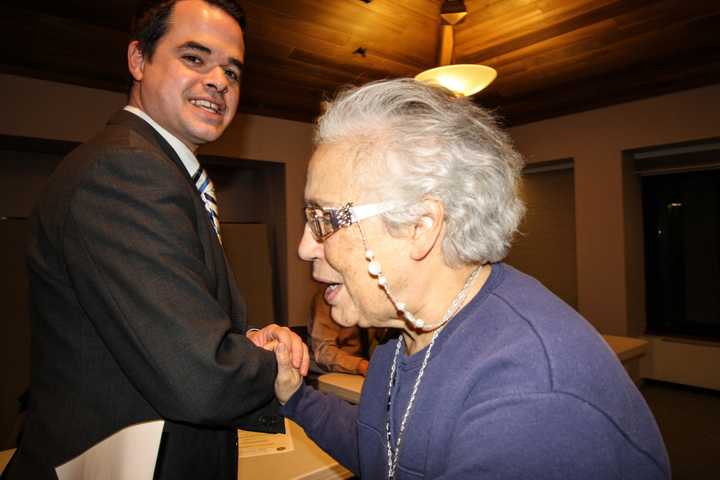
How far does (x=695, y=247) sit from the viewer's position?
527cm

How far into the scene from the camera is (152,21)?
4.64 ft

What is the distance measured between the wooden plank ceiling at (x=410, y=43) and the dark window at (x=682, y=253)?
1.39m

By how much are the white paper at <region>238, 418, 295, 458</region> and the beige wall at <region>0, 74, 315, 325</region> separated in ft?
10.6

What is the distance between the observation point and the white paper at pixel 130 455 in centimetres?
83

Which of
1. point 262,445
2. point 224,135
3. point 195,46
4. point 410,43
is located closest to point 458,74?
point 410,43

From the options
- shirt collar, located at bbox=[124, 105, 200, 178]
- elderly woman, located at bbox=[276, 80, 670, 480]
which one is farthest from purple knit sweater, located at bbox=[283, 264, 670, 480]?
shirt collar, located at bbox=[124, 105, 200, 178]

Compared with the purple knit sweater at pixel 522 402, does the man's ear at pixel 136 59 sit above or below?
above

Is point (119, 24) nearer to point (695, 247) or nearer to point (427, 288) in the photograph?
point (427, 288)

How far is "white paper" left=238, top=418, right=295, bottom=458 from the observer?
1.61m

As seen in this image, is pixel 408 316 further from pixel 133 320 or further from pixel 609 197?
pixel 609 197

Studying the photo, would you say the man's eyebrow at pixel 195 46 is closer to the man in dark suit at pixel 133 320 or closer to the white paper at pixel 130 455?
the man in dark suit at pixel 133 320

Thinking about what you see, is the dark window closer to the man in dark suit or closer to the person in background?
the person in background

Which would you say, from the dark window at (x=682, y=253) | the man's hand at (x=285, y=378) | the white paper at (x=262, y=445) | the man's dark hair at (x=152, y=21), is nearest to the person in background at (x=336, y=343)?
the white paper at (x=262, y=445)

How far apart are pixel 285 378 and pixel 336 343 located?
215cm
